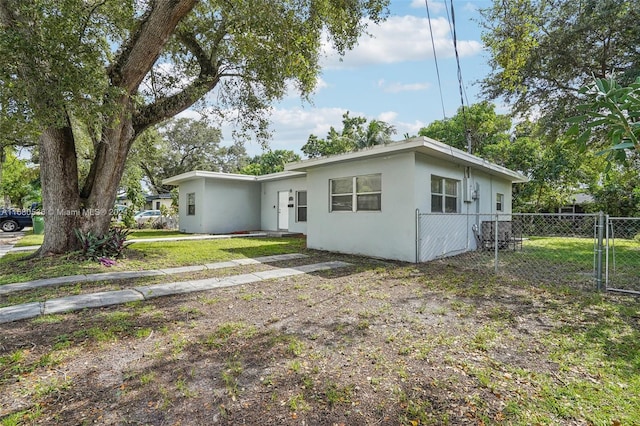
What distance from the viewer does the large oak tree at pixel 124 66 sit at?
4.74m

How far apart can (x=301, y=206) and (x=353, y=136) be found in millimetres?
14740

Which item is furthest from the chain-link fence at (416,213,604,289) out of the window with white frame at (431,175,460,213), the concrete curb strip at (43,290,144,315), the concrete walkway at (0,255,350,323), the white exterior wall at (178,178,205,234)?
the white exterior wall at (178,178,205,234)

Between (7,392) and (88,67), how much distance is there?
458 centimetres

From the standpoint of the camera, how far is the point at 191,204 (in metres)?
15.7

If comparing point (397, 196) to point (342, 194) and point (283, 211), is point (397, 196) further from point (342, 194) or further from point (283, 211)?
point (283, 211)

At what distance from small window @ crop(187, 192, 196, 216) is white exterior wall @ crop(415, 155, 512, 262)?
1133cm

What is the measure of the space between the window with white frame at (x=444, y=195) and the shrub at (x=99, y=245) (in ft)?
24.1

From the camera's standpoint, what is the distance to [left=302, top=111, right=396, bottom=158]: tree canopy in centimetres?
2348

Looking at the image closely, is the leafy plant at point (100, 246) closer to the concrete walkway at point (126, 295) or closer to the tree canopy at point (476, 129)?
the concrete walkway at point (126, 295)

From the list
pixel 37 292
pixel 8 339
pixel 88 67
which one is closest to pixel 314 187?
pixel 88 67

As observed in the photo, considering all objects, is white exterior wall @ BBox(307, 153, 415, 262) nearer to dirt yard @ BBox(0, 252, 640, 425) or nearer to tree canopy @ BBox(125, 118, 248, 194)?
dirt yard @ BBox(0, 252, 640, 425)

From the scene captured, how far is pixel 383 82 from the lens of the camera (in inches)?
307

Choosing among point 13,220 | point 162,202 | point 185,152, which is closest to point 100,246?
point 13,220

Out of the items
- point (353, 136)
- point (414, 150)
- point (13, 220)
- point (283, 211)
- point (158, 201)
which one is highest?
point (353, 136)
